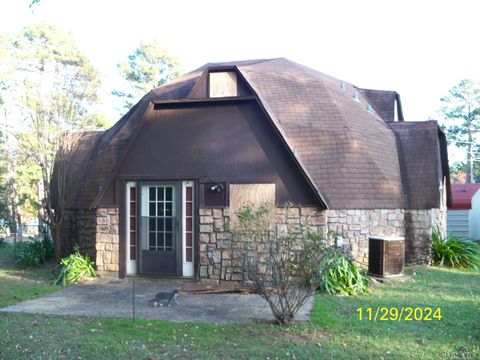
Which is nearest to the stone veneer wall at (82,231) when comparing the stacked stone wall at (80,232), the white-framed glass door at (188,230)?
the stacked stone wall at (80,232)

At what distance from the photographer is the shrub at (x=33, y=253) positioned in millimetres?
12431

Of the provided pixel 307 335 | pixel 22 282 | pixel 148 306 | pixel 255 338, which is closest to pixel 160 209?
pixel 148 306

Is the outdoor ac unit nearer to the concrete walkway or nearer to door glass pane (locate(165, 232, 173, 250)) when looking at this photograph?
the concrete walkway

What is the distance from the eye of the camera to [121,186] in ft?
34.1

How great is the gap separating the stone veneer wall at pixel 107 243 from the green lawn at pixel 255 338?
351 centimetres

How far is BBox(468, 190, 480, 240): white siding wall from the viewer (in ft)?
74.6

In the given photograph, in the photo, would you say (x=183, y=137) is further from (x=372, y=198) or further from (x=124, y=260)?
(x=372, y=198)

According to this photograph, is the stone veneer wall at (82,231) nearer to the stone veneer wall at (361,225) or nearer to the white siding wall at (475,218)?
the stone veneer wall at (361,225)

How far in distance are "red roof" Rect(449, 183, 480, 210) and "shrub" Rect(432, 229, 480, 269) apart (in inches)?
405

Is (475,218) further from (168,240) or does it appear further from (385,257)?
(168,240)

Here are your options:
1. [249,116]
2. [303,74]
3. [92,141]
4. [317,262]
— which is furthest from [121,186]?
[303,74]

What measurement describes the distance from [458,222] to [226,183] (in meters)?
16.7

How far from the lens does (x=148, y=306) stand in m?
7.55

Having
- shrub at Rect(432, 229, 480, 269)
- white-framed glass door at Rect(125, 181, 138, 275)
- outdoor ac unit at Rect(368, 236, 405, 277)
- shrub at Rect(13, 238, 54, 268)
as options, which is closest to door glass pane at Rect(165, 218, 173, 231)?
white-framed glass door at Rect(125, 181, 138, 275)
